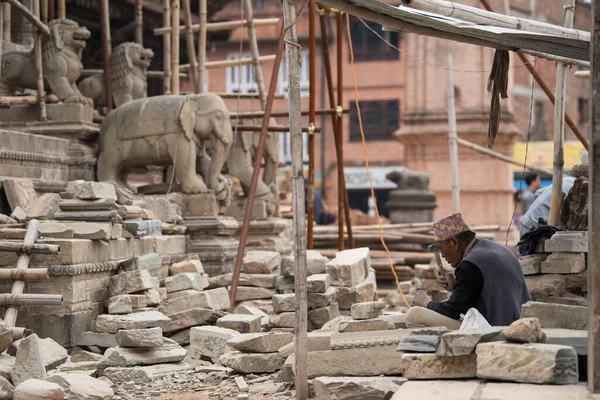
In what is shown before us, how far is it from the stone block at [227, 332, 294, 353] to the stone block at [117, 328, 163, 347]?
0.58 m

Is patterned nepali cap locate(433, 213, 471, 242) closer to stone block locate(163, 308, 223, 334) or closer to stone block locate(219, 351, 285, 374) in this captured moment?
stone block locate(219, 351, 285, 374)

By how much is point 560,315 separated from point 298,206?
1827mm

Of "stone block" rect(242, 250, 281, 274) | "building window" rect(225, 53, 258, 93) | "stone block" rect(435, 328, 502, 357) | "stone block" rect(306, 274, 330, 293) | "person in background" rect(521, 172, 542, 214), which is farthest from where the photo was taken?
"building window" rect(225, 53, 258, 93)

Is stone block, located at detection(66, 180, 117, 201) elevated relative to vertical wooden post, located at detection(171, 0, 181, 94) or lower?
lower

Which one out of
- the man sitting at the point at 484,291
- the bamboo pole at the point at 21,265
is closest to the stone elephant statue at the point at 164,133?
the bamboo pole at the point at 21,265

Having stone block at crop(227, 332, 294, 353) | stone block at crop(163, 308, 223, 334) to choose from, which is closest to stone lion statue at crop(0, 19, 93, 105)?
stone block at crop(163, 308, 223, 334)

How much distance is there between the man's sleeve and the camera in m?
6.94

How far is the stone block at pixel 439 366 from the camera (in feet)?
18.2

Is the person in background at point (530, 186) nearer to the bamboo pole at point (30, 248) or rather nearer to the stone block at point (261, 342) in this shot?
the stone block at point (261, 342)

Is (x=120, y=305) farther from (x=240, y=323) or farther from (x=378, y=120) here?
(x=378, y=120)

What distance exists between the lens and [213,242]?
12602 mm

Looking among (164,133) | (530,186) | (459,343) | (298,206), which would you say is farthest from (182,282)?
(530,186)

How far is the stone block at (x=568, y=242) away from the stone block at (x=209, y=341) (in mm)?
2593

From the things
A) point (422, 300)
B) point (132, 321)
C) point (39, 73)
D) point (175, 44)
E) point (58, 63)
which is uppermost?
point (175, 44)
